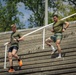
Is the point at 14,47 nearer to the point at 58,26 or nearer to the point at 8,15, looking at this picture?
the point at 58,26

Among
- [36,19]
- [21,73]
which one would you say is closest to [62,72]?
[21,73]

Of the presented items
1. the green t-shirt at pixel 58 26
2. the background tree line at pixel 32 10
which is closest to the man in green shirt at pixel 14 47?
the green t-shirt at pixel 58 26

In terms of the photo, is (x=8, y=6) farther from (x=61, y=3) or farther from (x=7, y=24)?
(x=61, y=3)

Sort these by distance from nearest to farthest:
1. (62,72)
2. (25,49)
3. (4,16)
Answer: (62,72) < (25,49) < (4,16)

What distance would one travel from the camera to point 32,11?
3684 cm

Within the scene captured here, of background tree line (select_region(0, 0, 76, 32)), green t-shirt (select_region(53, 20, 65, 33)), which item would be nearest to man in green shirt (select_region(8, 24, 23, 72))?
green t-shirt (select_region(53, 20, 65, 33))

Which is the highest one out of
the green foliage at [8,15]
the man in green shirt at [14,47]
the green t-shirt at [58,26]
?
the green foliage at [8,15]

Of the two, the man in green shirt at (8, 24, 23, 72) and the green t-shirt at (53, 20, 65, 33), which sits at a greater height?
the green t-shirt at (53, 20, 65, 33)

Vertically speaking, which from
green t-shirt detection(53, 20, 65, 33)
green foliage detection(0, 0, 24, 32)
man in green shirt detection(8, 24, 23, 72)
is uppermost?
green foliage detection(0, 0, 24, 32)

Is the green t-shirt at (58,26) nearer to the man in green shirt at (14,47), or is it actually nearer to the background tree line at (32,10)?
the man in green shirt at (14,47)

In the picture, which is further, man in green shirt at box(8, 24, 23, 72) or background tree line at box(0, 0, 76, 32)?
background tree line at box(0, 0, 76, 32)

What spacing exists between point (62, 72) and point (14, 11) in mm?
26314

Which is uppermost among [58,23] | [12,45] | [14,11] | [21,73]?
[14,11]

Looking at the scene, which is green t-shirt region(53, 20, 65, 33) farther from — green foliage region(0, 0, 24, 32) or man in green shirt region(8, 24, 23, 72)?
green foliage region(0, 0, 24, 32)
